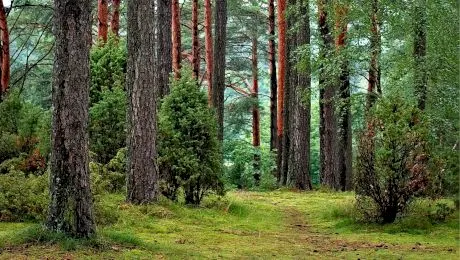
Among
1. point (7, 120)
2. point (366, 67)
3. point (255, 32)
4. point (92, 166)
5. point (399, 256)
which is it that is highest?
point (255, 32)

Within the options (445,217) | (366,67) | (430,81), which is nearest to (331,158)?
(366,67)

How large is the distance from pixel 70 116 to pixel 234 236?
9.89 feet

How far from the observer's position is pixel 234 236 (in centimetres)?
827

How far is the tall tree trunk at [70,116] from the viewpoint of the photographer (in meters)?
6.26

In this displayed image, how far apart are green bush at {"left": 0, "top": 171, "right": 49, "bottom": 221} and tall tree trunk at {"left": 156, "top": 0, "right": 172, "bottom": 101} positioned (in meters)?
4.93

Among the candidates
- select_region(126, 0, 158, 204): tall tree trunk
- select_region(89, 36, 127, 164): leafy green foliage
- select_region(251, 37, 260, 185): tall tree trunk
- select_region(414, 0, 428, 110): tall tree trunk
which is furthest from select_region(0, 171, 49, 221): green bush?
select_region(251, 37, 260, 185): tall tree trunk

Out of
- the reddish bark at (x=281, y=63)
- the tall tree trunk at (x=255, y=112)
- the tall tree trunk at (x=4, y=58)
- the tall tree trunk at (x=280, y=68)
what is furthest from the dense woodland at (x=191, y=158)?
the tall tree trunk at (x=255, y=112)

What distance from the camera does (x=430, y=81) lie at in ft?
33.8

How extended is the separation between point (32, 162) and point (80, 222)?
5.20 m

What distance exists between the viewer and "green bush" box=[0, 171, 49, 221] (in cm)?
852

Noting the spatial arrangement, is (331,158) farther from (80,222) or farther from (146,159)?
(80,222)

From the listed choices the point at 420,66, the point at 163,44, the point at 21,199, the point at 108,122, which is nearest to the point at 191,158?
the point at 108,122

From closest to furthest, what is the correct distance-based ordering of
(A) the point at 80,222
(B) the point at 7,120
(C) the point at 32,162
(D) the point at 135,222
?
(A) the point at 80,222 → (D) the point at 135,222 → (C) the point at 32,162 → (B) the point at 7,120

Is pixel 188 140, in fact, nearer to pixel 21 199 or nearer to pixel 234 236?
pixel 234 236
